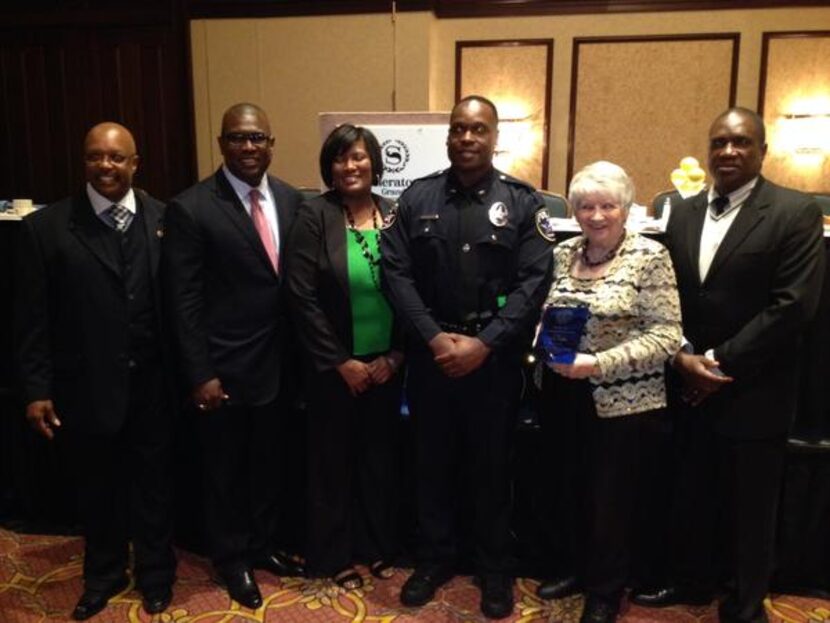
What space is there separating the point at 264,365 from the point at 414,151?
1.87 m

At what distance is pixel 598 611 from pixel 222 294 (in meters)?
1.58

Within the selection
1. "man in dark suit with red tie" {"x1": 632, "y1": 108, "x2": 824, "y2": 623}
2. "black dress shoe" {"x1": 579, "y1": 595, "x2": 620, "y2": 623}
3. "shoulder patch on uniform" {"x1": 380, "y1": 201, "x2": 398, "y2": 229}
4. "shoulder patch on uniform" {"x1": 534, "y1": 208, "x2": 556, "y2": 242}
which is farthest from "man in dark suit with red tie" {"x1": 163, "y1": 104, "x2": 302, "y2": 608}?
"man in dark suit with red tie" {"x1": 632, "y1": 108, "x2": 824, "y2": 623}

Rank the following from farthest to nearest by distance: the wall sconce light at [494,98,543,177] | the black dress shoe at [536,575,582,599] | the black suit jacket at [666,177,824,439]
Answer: the wall sconce light at [494,98,543,177], the black dress shoe at [536,575,582,599], the black suit jacket at [666,177,824,439]

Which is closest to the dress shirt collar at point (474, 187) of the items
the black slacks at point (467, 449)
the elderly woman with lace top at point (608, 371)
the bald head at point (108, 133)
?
the elderly woman with lace top at point (608, 371)

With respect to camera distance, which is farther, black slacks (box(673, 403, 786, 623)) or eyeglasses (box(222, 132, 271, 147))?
eyeglasses (box(222, 132, 271, 147))

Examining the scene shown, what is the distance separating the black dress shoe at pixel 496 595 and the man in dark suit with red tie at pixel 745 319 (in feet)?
2.29

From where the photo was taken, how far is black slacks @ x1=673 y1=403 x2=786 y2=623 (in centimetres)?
215

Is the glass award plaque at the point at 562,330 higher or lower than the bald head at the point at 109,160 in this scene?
lower

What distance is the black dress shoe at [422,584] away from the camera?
94.7 inches

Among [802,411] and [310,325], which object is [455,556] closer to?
[310,325]

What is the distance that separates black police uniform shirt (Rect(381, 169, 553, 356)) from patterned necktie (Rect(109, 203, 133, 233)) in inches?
33.0

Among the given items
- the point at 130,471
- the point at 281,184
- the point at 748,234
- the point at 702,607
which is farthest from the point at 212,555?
the point at 748,234

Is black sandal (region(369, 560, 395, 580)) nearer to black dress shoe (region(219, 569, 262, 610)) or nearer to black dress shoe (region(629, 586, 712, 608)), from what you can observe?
black dress shoe (region(219, 569, 262, 610))

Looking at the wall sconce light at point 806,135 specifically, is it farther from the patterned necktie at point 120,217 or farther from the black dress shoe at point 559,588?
the patterned necktie at point 120,217
